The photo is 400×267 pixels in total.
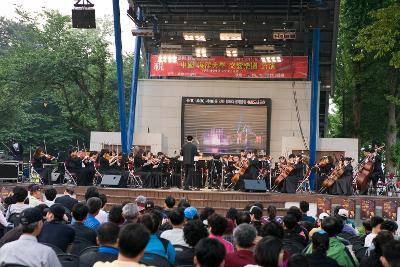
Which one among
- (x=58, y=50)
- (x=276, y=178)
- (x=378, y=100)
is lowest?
(x=276, y=178)

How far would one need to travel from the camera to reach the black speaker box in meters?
22.5

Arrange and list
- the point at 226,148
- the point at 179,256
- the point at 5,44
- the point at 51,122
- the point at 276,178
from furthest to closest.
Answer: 1. the point at 5,44
2. the point at 51,122
3. the point at 226,148
4. the point at 276,178
5. the point at 179,256

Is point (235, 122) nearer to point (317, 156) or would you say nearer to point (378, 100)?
point (317, 156)

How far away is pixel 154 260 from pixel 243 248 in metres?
0.81

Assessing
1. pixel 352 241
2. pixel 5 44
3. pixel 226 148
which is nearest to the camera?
pixel 352 241

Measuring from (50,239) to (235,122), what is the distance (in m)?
22.8

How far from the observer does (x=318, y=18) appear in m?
22.2

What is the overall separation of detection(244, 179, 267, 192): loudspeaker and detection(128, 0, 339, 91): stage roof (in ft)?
22.7

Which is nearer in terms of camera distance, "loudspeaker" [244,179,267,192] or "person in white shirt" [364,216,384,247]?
"person in white shirt" [364,216,384,247]

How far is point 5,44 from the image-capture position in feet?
187

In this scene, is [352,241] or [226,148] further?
[226,148]

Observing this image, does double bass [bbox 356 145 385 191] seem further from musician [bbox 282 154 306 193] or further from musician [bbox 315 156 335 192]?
musician [bbox 282 154 306 193]

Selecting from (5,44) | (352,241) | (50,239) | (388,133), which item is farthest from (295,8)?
(5,44)

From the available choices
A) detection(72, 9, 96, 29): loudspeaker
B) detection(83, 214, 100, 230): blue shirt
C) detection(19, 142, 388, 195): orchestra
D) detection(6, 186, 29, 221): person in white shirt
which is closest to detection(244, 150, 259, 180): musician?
detection(19, 142, 388, 195): orchestra
